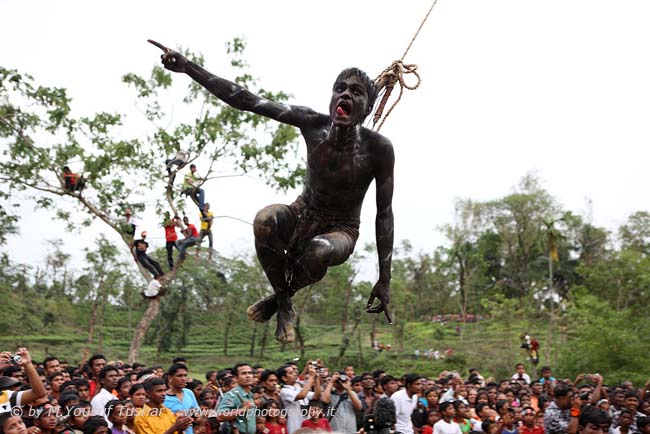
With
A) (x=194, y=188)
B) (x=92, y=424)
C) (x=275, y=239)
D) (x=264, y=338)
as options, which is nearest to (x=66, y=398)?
(x=92, y=424)

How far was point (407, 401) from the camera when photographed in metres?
9.13

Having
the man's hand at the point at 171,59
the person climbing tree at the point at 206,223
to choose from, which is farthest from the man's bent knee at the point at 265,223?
the person climbing tree at the point at 206,223

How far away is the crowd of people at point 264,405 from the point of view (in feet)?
21.6

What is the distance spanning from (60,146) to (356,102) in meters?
13.8

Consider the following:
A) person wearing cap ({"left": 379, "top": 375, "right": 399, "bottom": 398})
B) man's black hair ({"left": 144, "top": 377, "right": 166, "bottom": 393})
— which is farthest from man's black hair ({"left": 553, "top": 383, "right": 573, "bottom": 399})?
man's black hair ({"left": 144, "top": 377, "right": 166, "bottom": 393})

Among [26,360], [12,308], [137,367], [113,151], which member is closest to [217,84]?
[26,360]

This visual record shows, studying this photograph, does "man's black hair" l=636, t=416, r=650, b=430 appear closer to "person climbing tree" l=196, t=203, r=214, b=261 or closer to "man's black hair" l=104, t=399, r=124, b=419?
"man's black hair" l=104, t=399, r=124, b=419

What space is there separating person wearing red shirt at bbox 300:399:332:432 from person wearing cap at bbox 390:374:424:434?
108 cm

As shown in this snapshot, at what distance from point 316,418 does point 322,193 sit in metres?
3.57

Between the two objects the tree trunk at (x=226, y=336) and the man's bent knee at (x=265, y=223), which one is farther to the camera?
the tree trunk at (x=226, y=336)

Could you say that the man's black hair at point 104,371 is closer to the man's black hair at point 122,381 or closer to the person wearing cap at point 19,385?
the man's black hair at point 122,381

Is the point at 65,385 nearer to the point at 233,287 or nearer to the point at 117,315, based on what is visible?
the point at 233,287

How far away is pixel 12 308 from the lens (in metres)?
23.5

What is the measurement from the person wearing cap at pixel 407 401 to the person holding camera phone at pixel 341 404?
1.66 ft
